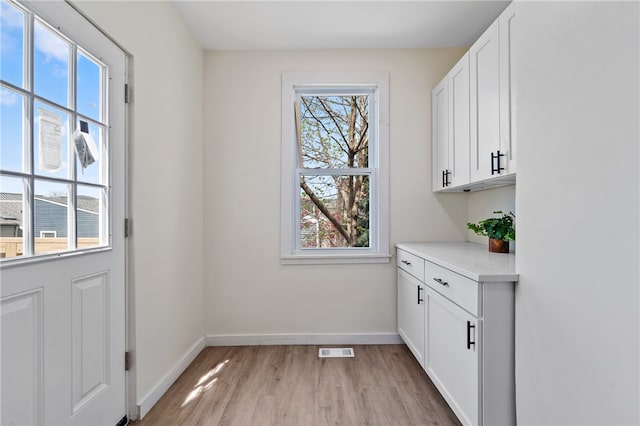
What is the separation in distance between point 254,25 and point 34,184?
198 centimetres

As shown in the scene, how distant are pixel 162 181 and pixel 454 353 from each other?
2019mm

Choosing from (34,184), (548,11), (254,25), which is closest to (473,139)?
(548,11)

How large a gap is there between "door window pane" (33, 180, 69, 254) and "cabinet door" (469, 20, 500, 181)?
7.00ft

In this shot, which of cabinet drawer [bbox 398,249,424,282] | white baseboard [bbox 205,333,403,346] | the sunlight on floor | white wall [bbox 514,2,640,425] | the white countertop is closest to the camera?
white wall [bbox 514,2,640,425]

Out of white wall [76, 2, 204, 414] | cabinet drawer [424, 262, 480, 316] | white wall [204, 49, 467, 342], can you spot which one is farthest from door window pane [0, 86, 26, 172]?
cabinet drawer [424, 262, 480, 316]

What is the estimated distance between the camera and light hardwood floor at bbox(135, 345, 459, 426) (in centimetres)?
189

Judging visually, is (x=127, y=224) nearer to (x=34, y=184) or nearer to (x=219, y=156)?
(x=34, y=184)

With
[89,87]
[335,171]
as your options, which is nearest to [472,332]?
[335,171]

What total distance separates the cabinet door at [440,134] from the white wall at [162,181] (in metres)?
2.01

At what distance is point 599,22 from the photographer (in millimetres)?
1017

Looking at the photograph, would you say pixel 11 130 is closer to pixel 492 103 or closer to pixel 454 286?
pixel 454 286

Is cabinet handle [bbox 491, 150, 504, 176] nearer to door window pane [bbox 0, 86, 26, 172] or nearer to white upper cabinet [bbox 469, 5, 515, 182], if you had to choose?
white upper cabinet [bbox 469, 5, 515, 182]

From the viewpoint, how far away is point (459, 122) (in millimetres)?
2369

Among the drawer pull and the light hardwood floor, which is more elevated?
the drawer pull
